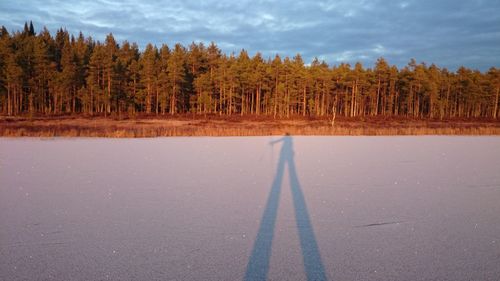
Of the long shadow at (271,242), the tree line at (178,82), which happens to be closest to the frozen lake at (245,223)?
the long shadow at (271,242)

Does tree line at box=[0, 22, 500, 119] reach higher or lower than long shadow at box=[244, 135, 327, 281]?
higher

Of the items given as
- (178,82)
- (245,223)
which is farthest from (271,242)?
(178,82)

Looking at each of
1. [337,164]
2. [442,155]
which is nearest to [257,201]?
[337,164]

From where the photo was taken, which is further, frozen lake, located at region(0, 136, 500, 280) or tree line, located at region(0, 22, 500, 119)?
tree line, located at region(0, 22, 500, 119)

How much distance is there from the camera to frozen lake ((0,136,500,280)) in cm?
319

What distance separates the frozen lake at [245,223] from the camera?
3.19 meters

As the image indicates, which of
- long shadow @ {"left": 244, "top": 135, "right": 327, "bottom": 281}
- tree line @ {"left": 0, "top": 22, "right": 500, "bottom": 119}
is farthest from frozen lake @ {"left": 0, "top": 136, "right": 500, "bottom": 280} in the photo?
tree line @ {"left": 0, "top": 22, "right": 500, "bottom": 119}

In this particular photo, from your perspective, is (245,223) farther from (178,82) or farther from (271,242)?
(178,82)

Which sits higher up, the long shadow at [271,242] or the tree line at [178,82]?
the tree line at [178,82]

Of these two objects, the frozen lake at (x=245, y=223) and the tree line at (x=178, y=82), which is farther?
the tree line at (x=178, y=82)

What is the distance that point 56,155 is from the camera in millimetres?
10578

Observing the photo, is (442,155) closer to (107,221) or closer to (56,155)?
(107,221)

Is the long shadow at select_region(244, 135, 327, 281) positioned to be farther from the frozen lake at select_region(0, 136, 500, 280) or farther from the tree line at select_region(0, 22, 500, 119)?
the tree line at select_region(0, 22, 500, 119)

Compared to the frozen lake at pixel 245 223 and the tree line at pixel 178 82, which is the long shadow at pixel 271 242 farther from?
the tree line at pixel 178 82
